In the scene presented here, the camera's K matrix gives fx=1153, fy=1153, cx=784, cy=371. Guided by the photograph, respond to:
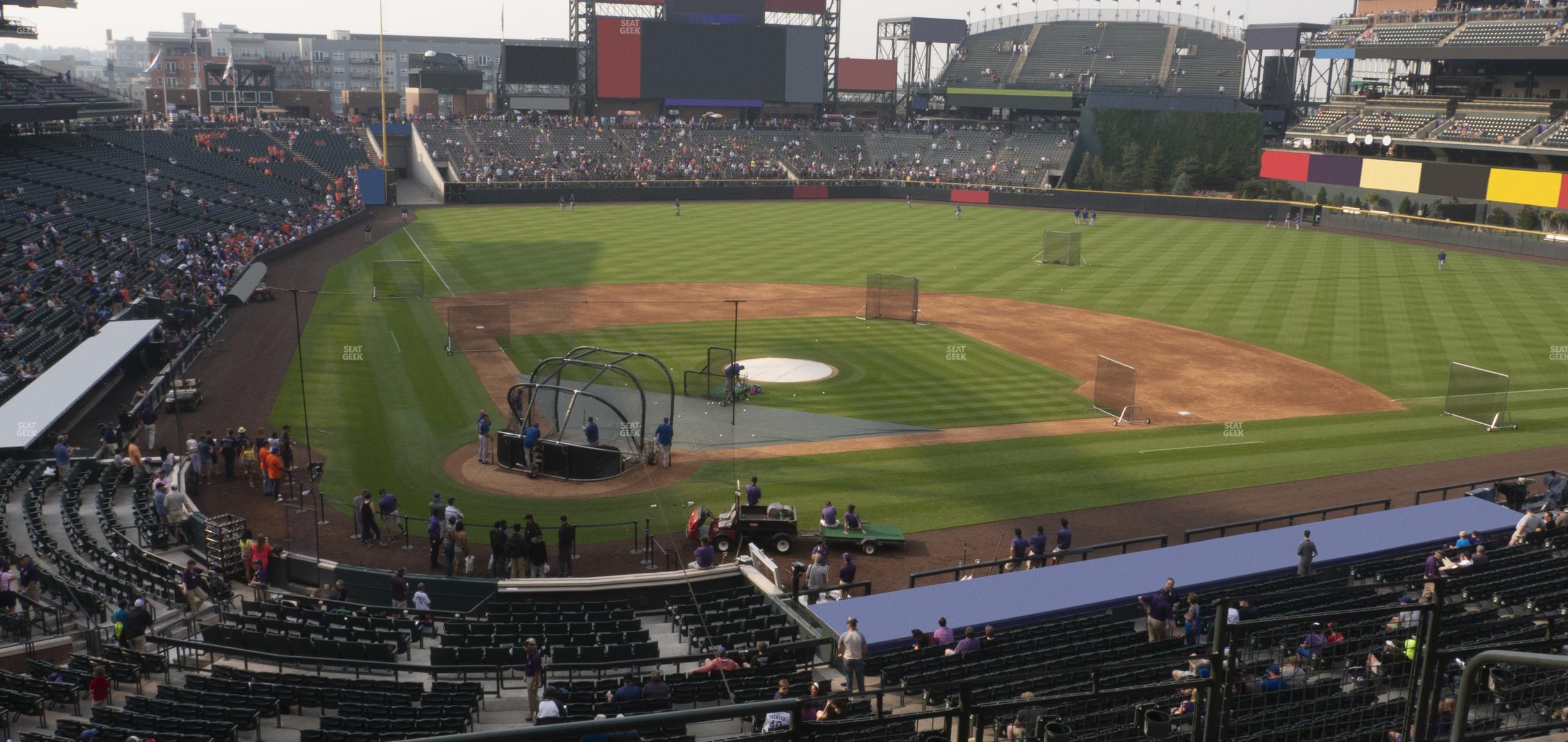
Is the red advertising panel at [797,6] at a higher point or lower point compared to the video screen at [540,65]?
higher

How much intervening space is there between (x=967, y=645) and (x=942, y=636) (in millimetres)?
938

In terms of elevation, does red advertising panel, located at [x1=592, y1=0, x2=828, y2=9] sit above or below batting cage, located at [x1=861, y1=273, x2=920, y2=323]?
above

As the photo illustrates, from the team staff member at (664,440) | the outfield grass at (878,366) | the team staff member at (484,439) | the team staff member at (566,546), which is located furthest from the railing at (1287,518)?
the team staff member at (484,439)

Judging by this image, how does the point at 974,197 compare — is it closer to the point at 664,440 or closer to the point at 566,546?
the point at 664,440

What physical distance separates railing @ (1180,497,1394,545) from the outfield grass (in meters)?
9.09

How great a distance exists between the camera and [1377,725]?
1049 centimetres

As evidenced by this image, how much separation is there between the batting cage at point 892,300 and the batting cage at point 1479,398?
19091 millimetres

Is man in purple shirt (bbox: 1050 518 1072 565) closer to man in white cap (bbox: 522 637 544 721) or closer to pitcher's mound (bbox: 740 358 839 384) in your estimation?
man in white cap (bbox: 522 637 544 721)

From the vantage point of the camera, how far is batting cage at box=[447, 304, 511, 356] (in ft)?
135

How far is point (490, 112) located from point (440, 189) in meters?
29.9

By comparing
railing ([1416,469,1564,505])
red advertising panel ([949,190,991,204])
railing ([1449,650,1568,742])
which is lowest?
railing ([1416,469,1564,505])

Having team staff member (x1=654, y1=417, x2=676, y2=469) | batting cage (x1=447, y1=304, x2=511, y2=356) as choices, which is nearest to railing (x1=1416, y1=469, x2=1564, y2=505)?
team staff member (x1=654, y1=417, x2=676, y2=469)

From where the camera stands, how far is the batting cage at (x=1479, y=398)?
1334 inches

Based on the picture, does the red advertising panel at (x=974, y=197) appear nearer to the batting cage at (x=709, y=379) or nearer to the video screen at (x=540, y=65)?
the video screen at (x=540, y=65)
